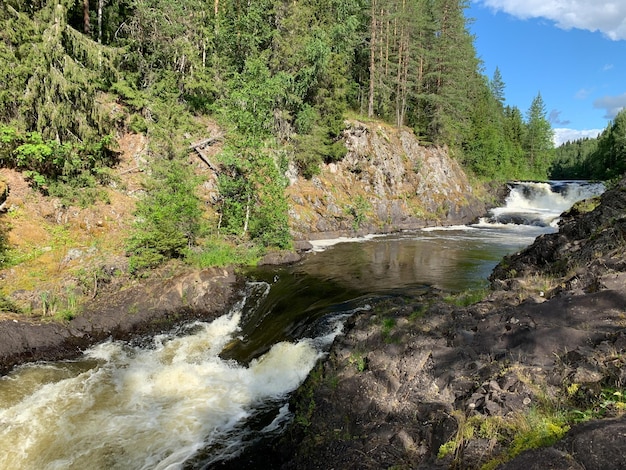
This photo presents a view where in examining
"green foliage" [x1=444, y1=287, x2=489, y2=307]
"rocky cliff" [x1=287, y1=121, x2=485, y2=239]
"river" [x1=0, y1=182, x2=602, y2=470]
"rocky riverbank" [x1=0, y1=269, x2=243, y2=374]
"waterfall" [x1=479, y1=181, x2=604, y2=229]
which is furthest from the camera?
"waterfall" [x1=479, y1=181, x2=604, y2=229]

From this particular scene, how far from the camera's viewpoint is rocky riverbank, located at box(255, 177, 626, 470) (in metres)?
3.88

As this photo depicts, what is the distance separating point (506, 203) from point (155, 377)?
44.1 metres

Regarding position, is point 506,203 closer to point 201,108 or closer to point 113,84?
point 201,108

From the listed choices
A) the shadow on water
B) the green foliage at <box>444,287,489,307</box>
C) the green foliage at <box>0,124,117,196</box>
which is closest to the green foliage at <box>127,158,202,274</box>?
the shadow on water

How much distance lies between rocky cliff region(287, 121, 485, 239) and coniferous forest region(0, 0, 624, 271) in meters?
1.98

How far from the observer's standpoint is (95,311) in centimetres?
1113

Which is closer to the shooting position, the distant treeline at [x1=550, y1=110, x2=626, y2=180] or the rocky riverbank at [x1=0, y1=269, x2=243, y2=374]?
the rocky riverbank at [x1=0, y1=269, x2=243, y2=374]

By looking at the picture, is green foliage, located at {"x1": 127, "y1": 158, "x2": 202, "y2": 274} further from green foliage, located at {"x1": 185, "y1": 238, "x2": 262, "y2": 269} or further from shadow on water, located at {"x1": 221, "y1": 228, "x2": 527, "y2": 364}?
shadow on water, located at {"x1": 221, "y1": 228, "x2": 527, "y2": 364}

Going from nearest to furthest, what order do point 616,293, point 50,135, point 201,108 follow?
point 616,293
point 50,135
point 201,108

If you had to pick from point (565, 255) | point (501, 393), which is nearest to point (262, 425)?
point (501, 393)

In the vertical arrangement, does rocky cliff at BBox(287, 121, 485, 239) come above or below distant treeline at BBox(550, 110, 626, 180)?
below

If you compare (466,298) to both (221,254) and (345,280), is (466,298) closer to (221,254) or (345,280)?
(345,280)

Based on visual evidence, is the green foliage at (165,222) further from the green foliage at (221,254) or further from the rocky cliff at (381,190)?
the rocky cliff at (381,190)

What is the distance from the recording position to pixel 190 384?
28.9 ft
